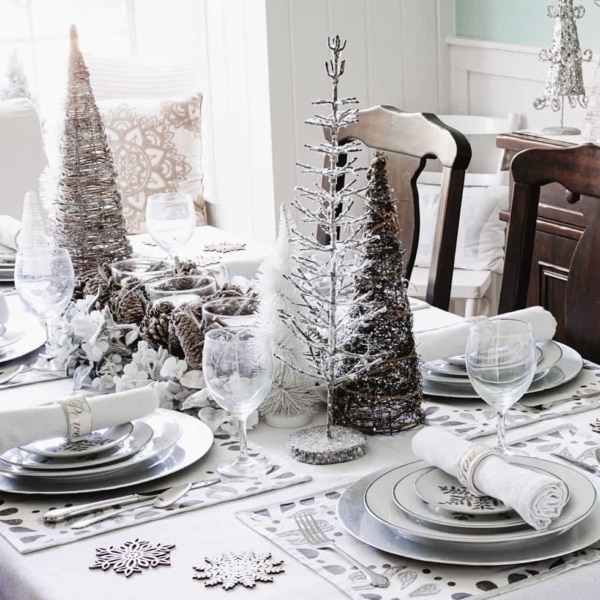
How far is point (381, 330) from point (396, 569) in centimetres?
37

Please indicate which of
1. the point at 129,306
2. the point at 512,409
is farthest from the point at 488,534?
the point at 129,306

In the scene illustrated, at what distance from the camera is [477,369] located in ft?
3.68

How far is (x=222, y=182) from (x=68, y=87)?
1.91 metres

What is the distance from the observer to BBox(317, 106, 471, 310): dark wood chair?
1934 mm

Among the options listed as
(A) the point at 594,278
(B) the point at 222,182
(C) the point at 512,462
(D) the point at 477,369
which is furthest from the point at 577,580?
(B) the point at 222,182

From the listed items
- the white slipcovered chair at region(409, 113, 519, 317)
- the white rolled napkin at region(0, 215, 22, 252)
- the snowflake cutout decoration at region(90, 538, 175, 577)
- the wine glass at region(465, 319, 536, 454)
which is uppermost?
the wine glass at region(465, 319, 536, 454)

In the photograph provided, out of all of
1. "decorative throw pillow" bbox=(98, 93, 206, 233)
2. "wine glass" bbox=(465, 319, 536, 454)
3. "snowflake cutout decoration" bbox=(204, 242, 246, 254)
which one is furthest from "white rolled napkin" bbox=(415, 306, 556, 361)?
"decorative throw pillow" bbox=(98, 93, 206, 233)

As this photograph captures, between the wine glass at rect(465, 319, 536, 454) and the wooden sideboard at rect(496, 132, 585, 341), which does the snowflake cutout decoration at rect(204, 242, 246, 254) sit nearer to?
the wooden sideboard at rect(496, 132, 585, 341)

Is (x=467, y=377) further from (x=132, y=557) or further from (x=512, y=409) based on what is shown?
(x=132, y=557)

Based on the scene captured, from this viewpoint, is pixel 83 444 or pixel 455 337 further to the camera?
pixel 455 337

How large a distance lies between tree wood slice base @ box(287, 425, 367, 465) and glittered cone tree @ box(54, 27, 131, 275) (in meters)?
0.73

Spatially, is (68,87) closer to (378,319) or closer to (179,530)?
→ (378,319)

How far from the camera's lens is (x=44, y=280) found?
1516 mm

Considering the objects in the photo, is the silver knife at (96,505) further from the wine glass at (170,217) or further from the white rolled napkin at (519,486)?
the wine glass at (170,217)
